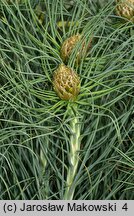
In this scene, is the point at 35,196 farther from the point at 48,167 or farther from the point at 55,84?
the point at 55,84

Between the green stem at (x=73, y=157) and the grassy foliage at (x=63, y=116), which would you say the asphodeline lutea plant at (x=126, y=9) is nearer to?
the grassy foliage at (x=63, y=116)

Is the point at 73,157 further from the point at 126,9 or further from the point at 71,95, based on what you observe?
the point at 126,9

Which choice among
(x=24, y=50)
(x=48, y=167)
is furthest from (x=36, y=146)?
(x=24, y=50)

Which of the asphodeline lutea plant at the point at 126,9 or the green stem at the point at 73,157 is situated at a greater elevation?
the asphodeline lutea plant at the point at 126,9

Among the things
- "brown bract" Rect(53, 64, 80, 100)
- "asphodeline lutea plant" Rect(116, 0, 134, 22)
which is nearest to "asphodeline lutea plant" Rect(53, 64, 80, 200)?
"brown bract" Rect(53, 64, 80, 100)

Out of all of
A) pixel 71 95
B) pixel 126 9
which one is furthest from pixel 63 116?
pixel 126 9

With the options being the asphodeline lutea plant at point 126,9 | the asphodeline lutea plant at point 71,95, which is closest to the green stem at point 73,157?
the asphodeline lutea plant at point 71,95
